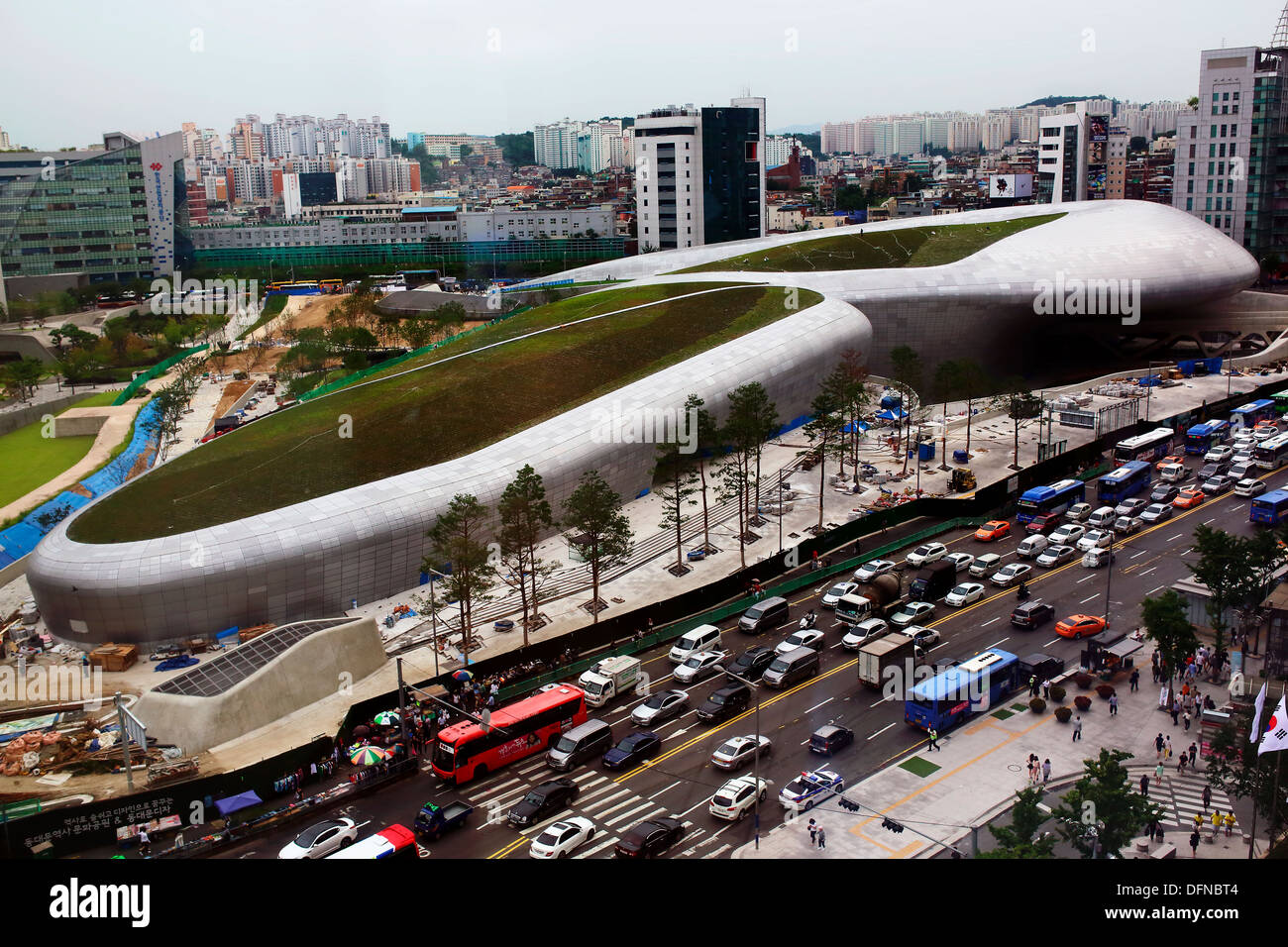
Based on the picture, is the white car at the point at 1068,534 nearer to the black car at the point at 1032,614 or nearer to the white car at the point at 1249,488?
the black car at the point at 1032,614

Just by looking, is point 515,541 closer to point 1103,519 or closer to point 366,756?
point 366,756

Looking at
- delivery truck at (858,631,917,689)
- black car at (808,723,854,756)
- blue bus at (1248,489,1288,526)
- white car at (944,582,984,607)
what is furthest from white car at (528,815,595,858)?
blue bus at (1248,489,1288,526)

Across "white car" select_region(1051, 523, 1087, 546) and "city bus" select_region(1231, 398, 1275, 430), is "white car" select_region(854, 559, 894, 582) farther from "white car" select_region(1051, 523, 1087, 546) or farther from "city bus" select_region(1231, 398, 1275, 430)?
"city bus" select_region(1231, 398, 1275, 430)

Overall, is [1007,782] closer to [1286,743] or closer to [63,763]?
[1286,743]

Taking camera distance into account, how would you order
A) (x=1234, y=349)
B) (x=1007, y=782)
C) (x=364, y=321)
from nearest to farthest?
1. (x=1007, y=782)
2. (x=1234, y=349)
3. (x=364, y=321)

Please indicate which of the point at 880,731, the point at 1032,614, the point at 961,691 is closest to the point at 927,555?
the point at 1032,614
